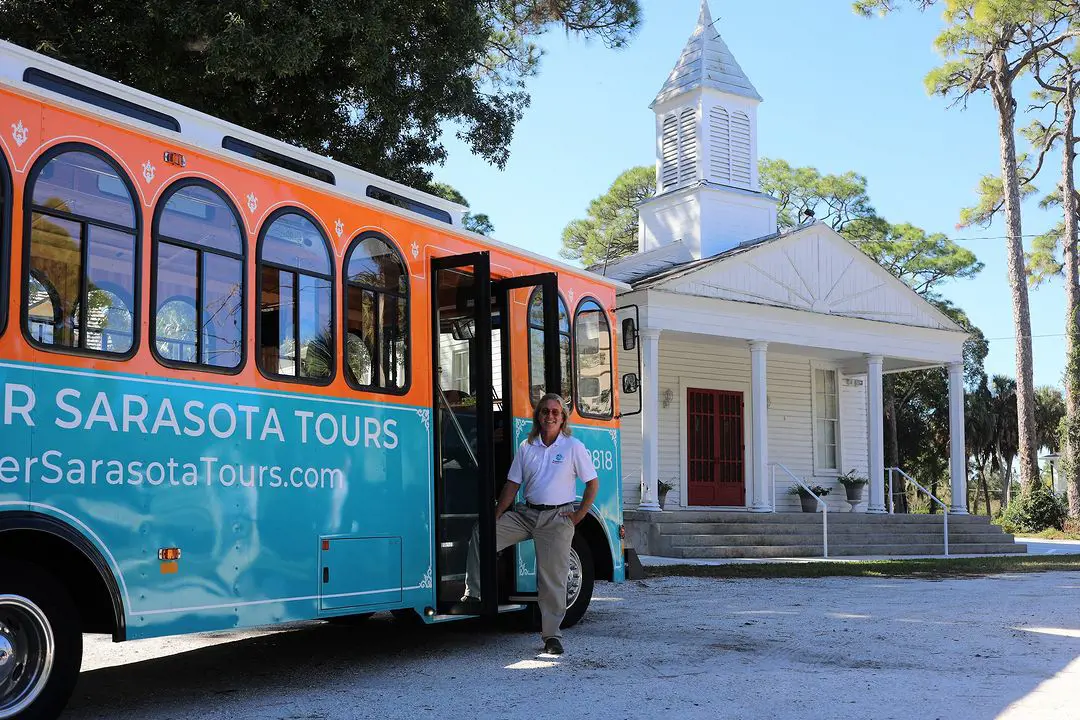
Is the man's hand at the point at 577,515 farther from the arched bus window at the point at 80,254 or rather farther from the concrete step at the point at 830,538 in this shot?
the concrete step at the point at 830,538

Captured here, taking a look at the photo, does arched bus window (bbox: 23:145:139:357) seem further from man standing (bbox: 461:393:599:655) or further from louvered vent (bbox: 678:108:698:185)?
louvered vent (bbox: 678:108:698:185)

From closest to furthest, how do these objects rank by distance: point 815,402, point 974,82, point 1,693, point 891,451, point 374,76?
point 1,693, point 374,76, point 815,402, point 974,82, point 891,451

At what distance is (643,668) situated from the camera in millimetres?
7035

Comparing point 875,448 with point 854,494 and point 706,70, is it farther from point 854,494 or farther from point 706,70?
point 706,70

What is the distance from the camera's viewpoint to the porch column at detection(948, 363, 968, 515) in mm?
21484

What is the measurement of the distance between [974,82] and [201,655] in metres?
26.1

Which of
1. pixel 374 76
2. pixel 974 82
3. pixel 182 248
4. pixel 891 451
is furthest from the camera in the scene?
pixel 891 451

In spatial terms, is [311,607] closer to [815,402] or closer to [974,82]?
[815,402]

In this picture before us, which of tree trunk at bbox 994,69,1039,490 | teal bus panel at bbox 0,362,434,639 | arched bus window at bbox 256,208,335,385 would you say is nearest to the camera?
teal bus panel at bbox 0,362,434,639

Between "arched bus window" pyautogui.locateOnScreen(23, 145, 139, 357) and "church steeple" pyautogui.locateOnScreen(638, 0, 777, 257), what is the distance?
1773 centimetres

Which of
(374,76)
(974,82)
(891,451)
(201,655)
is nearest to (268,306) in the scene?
(201,655)

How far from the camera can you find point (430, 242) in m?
7.82

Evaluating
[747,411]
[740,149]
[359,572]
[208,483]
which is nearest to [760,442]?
[747,411]

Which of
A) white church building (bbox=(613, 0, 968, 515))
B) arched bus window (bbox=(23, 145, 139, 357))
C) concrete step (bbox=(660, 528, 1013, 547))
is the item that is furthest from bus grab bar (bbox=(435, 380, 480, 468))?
white church building (bbox=(613, 0, 968, 515))
